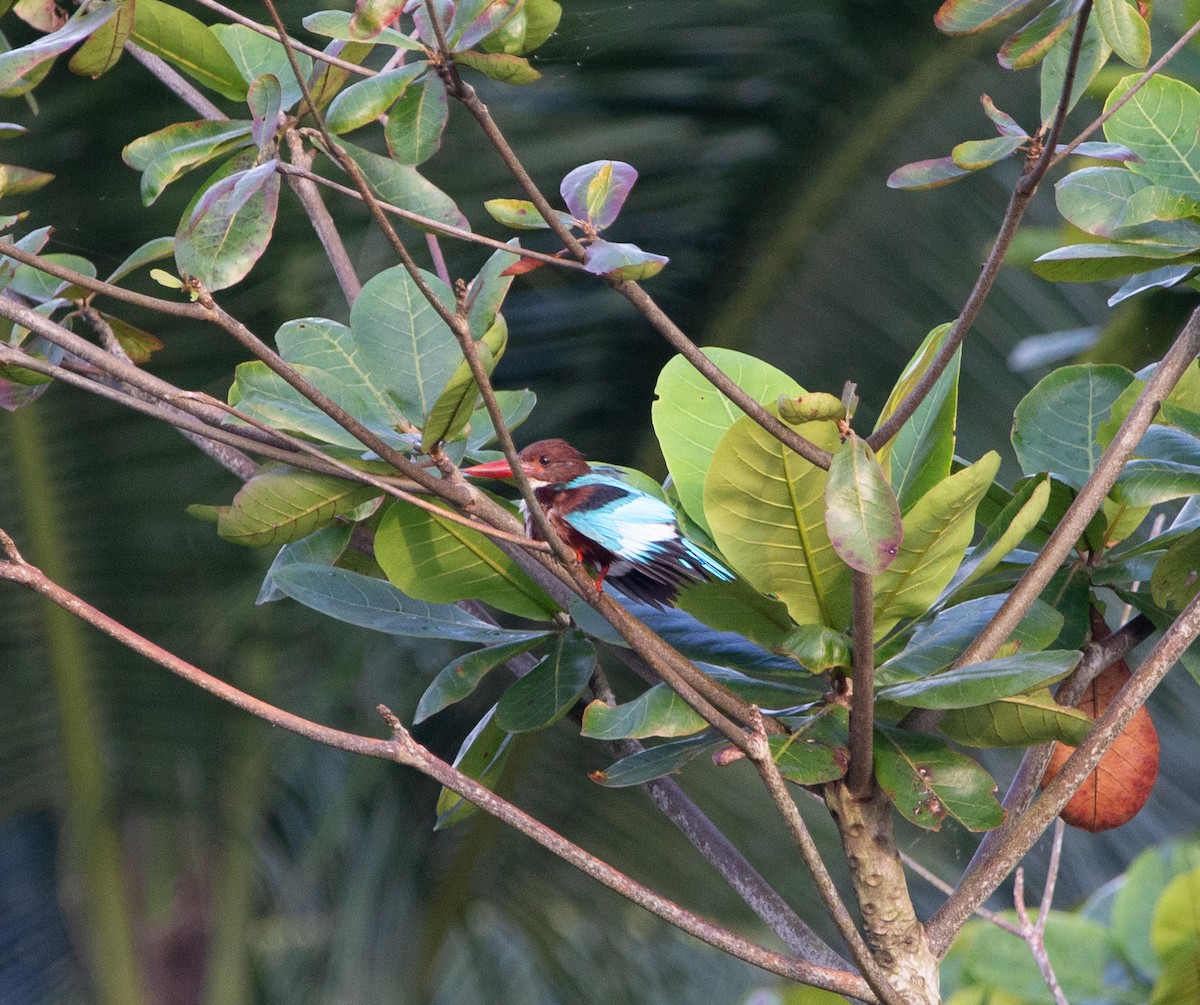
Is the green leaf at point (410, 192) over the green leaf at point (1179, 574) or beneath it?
over

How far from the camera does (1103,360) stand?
1591 mm

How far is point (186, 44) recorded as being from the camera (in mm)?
953

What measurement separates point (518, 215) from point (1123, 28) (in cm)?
33

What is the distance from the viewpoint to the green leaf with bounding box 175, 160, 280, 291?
0.66 metres

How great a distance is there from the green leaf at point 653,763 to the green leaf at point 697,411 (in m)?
0.16

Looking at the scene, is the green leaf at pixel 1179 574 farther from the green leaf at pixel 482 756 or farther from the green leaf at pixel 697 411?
the green leaf at pixel 482 756

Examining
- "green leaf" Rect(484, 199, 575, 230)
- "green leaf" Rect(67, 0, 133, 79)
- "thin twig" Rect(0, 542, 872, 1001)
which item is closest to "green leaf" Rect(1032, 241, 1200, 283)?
"green leaf" Rect(484, 199, 575, 230)

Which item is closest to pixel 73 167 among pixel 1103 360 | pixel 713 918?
pixel 1103 360

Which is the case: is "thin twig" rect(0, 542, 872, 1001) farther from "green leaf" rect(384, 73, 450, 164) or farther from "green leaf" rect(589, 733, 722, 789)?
"green leaf" rect(384, 73, 450, 164)

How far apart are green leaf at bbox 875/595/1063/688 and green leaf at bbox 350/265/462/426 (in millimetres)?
362

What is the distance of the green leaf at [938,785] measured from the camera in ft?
2.33

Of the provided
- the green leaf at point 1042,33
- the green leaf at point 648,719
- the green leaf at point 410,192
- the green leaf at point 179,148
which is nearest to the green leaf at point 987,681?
the green leaf at point 648,719

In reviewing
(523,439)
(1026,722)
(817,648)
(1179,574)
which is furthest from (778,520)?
(523,439)

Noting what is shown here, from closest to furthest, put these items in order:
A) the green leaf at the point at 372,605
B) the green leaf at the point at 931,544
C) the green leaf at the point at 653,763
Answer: the green leaf at the point at 931,544 → the green leaf at the point at 653,763 → the green leaf at the point at 372,605
